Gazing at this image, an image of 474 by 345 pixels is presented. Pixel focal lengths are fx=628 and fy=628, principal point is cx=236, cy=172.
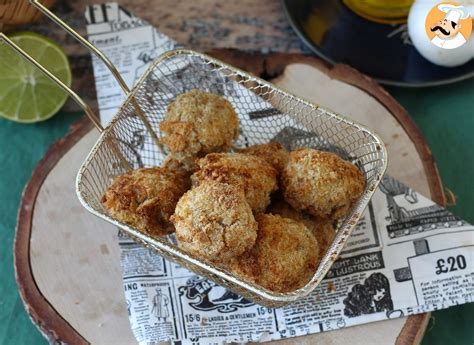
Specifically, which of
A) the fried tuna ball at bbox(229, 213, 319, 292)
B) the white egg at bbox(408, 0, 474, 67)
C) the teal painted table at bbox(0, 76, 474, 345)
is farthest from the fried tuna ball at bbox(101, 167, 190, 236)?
the white egg at bbox(408, 0, 474, 67)

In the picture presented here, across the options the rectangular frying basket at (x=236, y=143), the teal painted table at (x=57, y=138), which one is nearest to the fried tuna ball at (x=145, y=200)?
the rectangular frying basket at (x=236, y=143)

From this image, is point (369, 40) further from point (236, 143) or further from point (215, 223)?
point (215, 223)

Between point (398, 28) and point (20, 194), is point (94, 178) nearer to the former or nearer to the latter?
point (20, 194)

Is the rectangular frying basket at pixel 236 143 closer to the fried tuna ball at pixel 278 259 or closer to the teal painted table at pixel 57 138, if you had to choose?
the fried tuna ball at pixel 278 259

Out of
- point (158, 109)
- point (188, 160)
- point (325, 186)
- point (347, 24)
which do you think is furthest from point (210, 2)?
point (325, 186)

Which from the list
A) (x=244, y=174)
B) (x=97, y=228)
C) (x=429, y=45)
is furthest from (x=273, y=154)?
(x=429, y=45)

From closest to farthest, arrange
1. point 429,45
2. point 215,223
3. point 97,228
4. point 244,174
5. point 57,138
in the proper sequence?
point 215,223
point 244,174
point 97,228
point 429,45
point 57,138
